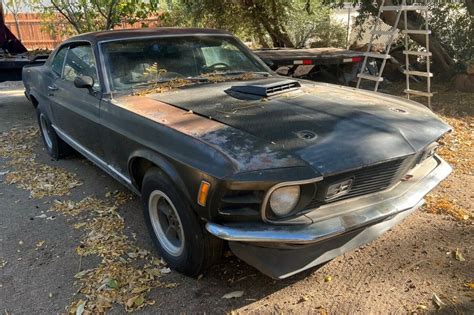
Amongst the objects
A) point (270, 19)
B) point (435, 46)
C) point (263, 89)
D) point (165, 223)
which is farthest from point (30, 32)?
point (165, 223)

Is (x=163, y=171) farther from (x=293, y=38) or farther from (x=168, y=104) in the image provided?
(x=293, y=38)

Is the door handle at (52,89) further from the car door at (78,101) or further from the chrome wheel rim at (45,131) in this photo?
the chrome wheel rim at (45,131)

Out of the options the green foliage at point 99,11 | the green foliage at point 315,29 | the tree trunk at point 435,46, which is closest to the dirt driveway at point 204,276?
the tree trunk at point 435,46

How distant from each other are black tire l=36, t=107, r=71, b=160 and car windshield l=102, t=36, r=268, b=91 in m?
1.99

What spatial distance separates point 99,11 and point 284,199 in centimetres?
908

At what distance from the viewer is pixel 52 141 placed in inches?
222

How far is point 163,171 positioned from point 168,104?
2.22 ft

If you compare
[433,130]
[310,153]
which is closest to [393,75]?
[433,130]

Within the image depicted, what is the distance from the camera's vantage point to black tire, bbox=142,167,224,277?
8.86 ft

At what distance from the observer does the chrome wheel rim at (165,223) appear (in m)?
3.02

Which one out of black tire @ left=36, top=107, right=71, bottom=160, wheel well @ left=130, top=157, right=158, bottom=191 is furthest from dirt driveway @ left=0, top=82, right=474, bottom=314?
black tire @ left=36, top=107, right=71, bottom=160

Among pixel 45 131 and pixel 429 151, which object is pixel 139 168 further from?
pixel 45 131

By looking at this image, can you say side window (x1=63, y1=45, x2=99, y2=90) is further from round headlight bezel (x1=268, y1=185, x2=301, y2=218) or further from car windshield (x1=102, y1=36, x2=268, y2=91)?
round headlight bezel (x1=268, y1=185, x2=301, y2=218)

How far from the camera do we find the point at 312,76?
894 centimetres
